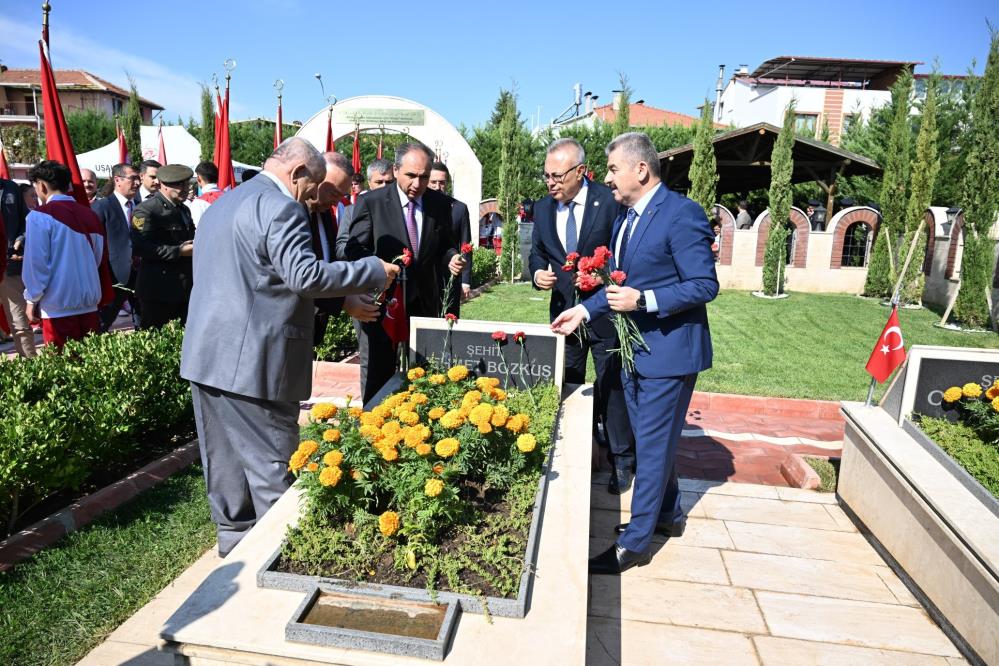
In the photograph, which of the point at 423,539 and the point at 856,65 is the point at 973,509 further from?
the point at 856,65

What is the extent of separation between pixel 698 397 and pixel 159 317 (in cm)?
531

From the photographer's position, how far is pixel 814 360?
855 cm

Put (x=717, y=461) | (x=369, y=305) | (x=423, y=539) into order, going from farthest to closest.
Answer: (x=717, y=461) → (x=369, y=305) → (x=423, y=539)

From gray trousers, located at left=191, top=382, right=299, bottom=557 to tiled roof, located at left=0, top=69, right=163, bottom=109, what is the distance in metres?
60.2

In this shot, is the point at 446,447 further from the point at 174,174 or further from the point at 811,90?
the point at 811,90

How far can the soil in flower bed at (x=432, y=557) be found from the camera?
2.27m

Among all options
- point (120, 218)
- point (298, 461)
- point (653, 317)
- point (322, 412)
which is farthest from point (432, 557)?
point (120, 218)

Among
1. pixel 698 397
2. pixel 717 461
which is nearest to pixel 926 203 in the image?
pixel 698 397

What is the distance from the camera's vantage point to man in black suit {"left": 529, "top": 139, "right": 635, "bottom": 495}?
14.1 ft

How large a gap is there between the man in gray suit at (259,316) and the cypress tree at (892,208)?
16292mm

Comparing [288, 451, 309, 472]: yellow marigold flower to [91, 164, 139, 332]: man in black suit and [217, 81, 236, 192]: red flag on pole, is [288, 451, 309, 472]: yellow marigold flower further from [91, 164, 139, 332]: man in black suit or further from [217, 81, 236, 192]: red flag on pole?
[217, 81, 236, 192]: red flag on pole

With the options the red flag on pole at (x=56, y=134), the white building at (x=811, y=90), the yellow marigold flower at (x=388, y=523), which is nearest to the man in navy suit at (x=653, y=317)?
the yellow marigold flower at (x=388, y=523)

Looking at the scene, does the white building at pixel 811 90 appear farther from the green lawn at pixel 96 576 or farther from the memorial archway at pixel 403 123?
the green lawn at pixel 96 576

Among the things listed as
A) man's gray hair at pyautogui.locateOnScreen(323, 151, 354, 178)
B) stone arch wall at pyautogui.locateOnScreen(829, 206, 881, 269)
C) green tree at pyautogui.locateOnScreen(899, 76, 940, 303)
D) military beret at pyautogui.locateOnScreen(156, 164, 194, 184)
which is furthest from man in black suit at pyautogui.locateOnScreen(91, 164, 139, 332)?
stone arch wall at pyautogui.locateOnScreen(829, 206, 881, 269)
